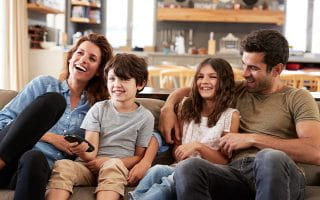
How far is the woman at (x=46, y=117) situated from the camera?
1.53m

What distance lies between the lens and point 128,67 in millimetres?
1927

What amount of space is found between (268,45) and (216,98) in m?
0.32

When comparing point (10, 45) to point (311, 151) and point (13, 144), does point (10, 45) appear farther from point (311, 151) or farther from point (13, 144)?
point (311, 151)

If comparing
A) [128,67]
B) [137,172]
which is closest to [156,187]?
[137,172]

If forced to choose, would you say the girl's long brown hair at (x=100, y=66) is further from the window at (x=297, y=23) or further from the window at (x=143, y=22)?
the window at (x=297, y=23)

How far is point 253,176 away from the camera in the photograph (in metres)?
1.67

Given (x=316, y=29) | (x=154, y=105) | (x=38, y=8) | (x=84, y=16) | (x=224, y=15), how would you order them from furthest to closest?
(x=316, y=29) → (x=84, y=16) → (x=224, y=15) → (x=38, y=8) → (x=154, y=105)

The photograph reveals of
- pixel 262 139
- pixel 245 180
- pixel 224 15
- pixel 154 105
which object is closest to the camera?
pixel 245 180

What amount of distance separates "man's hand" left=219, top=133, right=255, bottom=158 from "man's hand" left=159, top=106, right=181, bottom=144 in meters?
0.26

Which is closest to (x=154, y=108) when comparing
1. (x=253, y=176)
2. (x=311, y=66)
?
(x=253, y=176)

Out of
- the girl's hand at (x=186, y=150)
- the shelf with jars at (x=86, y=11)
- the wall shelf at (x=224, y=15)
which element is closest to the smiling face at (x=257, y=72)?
the girl's hand at (x=186, y=150)

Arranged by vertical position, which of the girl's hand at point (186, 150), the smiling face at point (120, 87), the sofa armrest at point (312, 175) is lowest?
the sofa armrest at point (312, 175)

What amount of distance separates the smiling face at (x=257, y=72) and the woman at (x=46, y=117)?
646 mm

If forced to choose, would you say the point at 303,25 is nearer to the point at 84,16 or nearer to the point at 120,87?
the point at 84,16
